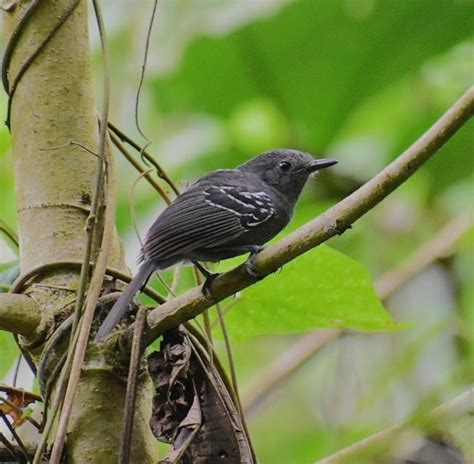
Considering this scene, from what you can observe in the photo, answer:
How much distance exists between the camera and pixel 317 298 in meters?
2.52

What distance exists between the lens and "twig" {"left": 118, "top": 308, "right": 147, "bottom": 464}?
1.73 m

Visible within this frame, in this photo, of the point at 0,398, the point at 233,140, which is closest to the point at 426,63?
the point at 233,140

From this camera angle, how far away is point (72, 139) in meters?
2.12

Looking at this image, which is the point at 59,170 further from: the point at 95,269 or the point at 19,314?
the point at 19,314

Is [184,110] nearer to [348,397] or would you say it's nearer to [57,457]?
[348,397]

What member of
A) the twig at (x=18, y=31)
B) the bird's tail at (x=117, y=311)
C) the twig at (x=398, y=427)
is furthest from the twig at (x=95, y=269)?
the twig at (x=398, y=427)

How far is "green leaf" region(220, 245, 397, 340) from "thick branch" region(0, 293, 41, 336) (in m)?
0.76

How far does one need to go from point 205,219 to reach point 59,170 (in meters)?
0.70

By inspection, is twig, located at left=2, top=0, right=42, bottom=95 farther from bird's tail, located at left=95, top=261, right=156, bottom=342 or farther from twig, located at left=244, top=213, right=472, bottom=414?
twig, located at left=244, top=213, right=472, bottom=414

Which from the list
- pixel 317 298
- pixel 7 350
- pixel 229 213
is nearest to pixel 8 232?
pixel 7 350

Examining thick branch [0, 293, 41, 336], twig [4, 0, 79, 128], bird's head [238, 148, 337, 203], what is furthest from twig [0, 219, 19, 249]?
bird's head [238, 148, 337, 203]

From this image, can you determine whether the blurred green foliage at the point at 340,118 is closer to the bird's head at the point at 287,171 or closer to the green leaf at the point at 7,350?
the bird's head at the point at 287,171

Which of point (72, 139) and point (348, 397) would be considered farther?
point (348, 397)

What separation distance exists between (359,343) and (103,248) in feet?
10.00
